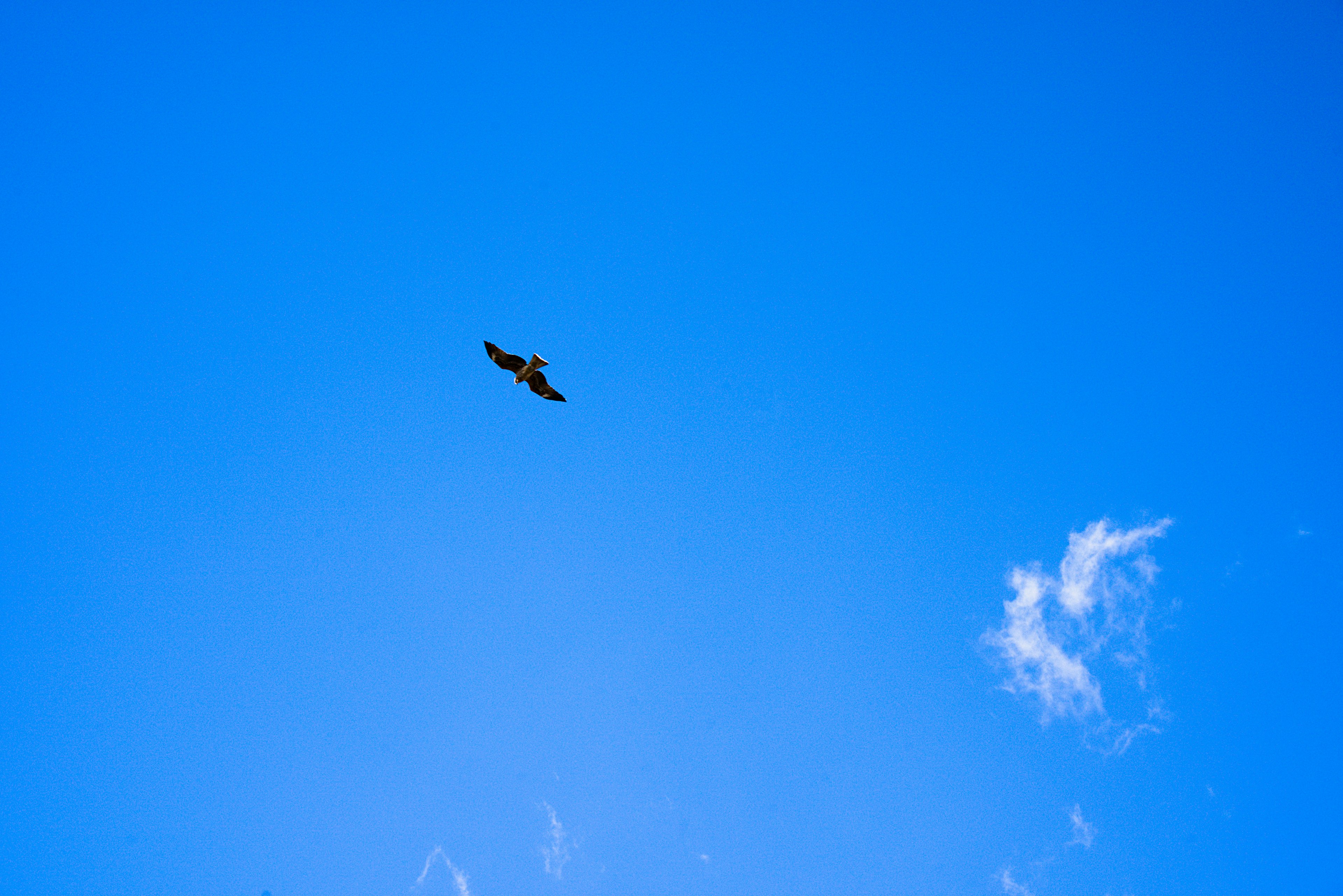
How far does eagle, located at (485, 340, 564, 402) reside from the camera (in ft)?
115

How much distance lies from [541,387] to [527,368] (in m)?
1.45

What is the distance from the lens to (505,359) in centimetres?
3531

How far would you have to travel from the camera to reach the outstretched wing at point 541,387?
36.0 metres

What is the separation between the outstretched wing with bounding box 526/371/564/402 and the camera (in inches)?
1416

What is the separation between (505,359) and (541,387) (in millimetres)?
2226

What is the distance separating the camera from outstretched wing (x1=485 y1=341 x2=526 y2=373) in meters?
35.0

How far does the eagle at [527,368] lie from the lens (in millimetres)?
34906

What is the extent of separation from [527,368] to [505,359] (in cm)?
110

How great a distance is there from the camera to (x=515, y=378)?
36.1 meters

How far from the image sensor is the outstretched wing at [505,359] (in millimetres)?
34969

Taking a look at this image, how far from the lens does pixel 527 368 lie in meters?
35.4
